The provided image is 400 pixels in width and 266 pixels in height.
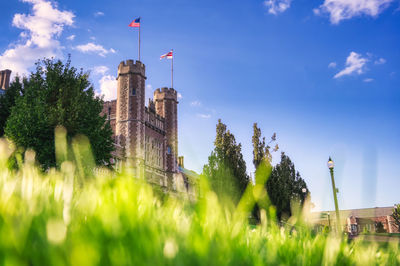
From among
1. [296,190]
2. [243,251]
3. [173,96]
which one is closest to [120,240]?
[243,251]

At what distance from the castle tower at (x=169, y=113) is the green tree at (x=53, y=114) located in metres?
19.4

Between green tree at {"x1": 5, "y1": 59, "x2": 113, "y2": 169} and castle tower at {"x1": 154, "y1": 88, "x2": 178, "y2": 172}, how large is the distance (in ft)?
63.5

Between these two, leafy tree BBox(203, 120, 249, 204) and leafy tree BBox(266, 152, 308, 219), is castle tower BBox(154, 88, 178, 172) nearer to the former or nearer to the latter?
leafy tree BBox(203, 120, 249, 204)

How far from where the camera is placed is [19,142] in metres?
17.8

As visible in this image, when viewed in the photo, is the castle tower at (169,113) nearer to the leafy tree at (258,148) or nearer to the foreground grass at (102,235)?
the leafy tree at (258,148)

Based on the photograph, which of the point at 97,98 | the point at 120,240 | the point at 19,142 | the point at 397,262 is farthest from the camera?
the point at 97,98

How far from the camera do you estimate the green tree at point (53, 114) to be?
18.0m

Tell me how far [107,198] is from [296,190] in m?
45.4

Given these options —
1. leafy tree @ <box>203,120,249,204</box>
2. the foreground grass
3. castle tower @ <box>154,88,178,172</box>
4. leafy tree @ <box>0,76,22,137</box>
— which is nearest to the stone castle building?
castle tower @ <box>154,88,178,172</box>

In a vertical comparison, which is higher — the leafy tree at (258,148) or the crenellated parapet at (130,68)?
the crenellated parapet at (130,68)

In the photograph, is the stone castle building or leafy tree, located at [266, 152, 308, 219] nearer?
the stone castle building

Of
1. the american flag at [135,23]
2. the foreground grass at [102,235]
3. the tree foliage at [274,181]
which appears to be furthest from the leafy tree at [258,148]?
the foreground grass at [102,235]

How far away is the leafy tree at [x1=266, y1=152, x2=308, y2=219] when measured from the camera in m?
37.0

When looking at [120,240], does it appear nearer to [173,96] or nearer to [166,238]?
[166,238]
